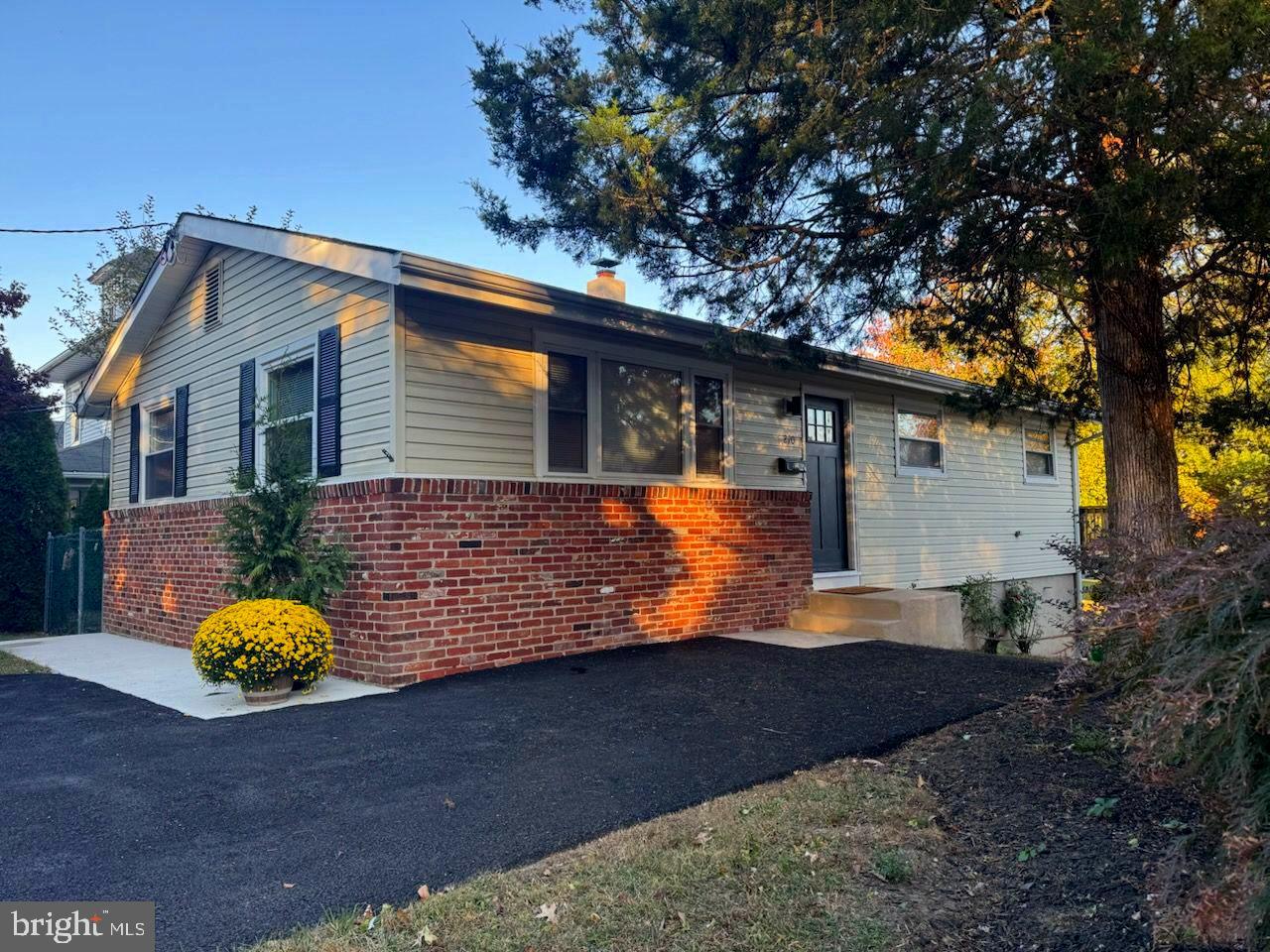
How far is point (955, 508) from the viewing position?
1377cm

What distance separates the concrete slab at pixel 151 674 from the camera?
630 cm

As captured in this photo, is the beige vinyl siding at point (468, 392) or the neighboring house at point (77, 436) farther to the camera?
the neighboring house at point (77, 436)

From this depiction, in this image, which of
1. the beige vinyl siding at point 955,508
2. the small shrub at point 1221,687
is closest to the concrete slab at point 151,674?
the small shrub at point 1221,687

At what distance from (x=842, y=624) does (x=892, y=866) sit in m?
6.40

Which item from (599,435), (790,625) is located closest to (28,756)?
(599,435)

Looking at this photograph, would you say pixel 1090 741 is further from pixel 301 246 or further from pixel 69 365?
pixel 69 365

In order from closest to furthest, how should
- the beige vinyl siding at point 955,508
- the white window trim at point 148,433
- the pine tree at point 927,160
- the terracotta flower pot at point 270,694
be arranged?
the pine tree at point 927,160 < the terracotta flower pot at point 270,694 < the white window trim at point 148,433 < the beige vinyl siding at point 955,508

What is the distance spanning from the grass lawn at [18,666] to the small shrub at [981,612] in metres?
11.7

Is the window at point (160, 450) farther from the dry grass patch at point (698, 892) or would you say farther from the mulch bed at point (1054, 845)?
the mulch bed at point (1054, 845)

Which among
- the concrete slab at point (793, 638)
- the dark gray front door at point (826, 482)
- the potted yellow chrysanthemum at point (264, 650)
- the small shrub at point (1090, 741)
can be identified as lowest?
the concrete slab at point (793, 638)

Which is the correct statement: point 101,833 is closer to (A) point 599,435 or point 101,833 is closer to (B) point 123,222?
(A) point 599,435

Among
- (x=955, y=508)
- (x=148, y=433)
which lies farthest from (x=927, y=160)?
(x=148, y=433)

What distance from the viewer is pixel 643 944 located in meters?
2.65

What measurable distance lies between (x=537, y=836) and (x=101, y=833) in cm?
189
